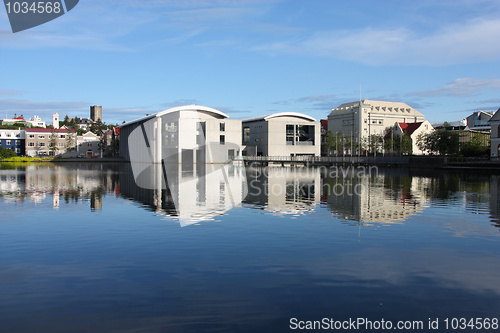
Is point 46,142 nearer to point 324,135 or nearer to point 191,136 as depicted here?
point 191,136

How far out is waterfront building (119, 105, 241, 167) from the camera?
309 ft

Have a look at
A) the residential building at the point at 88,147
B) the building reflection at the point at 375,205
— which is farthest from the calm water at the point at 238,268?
the residential building at the point at 88,147

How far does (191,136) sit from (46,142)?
232ft

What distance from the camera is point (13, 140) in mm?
139375

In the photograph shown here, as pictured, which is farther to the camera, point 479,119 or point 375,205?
point 479,119

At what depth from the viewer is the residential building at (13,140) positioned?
138 m

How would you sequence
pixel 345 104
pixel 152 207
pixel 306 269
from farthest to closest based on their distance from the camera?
pixel 345 104 < pixel 152 207 < pixel 306 269

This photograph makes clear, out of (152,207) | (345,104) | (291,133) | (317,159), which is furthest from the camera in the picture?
(345,104)

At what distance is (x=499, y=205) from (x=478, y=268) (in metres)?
15.7

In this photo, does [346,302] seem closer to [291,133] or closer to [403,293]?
[403,293]

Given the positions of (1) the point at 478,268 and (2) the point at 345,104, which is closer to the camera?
(1) the point at 478,268

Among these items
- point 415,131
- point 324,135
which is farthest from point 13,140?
point 415,131

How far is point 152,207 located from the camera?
22688 mm

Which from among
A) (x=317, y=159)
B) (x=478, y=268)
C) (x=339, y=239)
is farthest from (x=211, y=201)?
(x=317, y=159)
